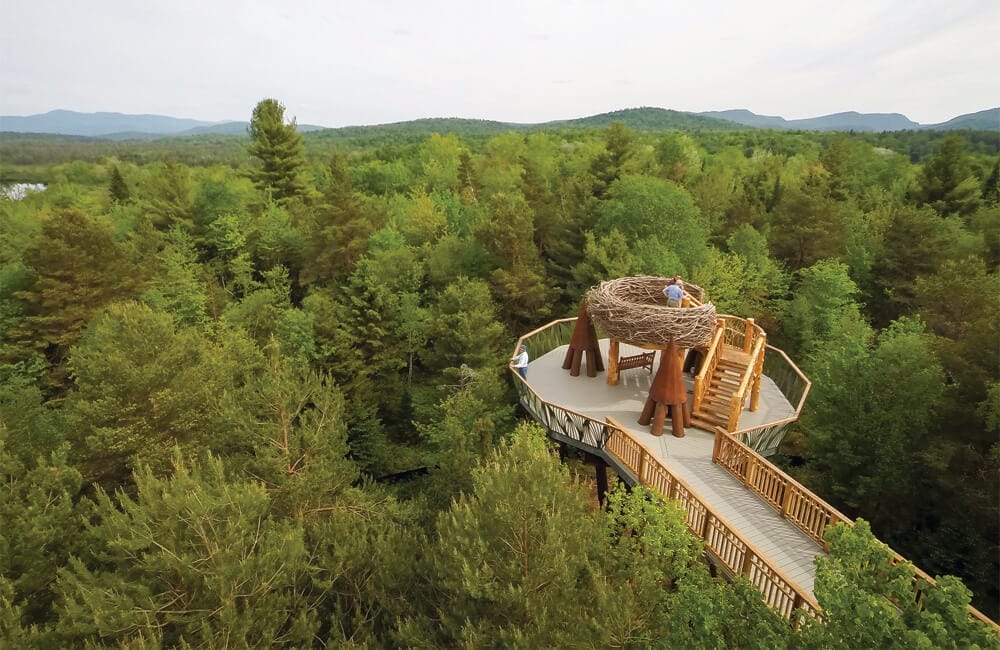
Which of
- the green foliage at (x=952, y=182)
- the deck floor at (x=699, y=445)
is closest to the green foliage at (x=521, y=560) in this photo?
the deck floor at (x=699, y=445)

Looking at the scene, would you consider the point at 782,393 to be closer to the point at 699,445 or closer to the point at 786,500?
the point at 699,445

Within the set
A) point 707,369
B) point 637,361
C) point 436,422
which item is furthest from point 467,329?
point 707,369

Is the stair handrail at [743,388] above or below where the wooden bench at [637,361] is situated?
above

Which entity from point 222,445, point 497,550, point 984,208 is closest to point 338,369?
point 222,445

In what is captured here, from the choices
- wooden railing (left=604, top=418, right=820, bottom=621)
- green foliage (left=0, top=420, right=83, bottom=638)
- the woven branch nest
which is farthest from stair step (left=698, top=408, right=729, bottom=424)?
green foliage (left=0, top=420, right=83, bottom=638)

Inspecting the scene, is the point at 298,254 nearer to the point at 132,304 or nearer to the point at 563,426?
the point at 132,304

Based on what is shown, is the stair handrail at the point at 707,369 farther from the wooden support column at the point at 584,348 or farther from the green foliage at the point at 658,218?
the green foliage at the point at 658,218
